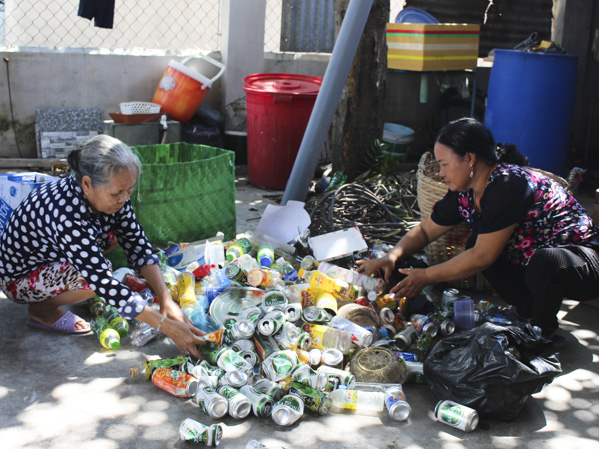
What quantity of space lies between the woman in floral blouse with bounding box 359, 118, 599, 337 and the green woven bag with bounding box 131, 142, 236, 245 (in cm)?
174

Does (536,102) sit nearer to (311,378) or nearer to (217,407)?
(311,378)

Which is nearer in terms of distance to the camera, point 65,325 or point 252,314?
point 252,314

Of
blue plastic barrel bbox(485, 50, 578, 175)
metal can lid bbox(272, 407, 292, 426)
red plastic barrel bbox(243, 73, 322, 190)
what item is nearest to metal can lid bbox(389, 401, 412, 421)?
metal can lid bbox(272, 407, 292, 426)

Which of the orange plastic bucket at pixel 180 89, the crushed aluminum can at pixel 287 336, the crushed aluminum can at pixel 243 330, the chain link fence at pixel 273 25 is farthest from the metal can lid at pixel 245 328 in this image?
the chain link fence at pixel 273 25

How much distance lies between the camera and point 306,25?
789 centimetres

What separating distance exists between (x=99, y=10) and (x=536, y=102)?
4263 mm

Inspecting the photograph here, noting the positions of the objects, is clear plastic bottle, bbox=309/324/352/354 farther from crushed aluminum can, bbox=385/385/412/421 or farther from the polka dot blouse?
the polka dot blouse

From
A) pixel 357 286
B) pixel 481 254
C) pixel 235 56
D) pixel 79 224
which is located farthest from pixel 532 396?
pixel 235 56

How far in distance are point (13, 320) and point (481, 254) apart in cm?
252

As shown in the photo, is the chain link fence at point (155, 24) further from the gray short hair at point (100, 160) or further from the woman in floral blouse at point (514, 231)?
the woman in floral blouse at point (514, 231)

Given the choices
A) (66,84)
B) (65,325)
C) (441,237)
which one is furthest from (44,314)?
(66,84)

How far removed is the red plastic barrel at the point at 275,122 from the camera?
6.09 metres

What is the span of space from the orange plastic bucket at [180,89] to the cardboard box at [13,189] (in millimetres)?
2876

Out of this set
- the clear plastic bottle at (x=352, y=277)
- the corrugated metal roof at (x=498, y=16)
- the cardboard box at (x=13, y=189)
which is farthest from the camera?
the corrugated metal roof at (x=498, y=16)
